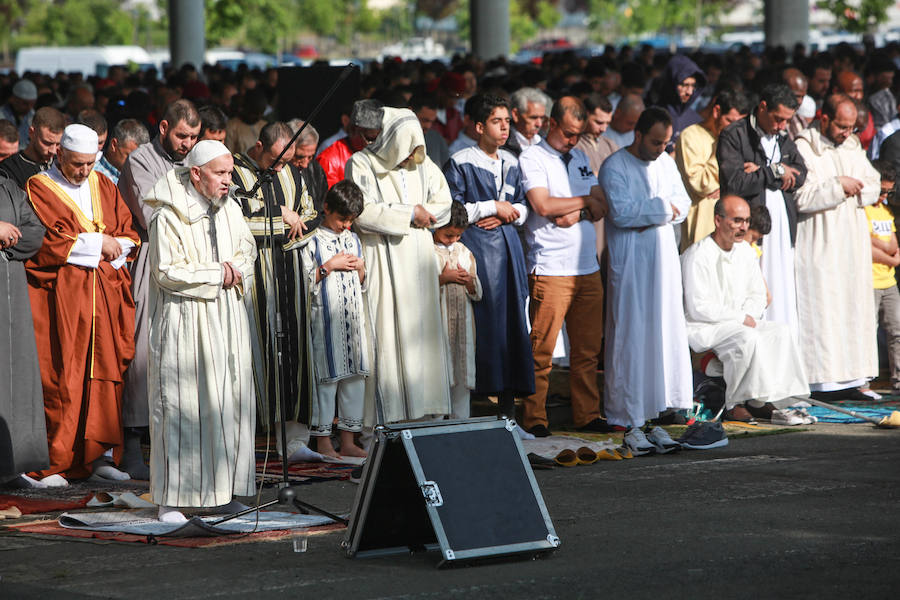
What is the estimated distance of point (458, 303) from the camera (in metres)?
9.25

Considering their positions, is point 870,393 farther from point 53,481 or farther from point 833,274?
point 53,481

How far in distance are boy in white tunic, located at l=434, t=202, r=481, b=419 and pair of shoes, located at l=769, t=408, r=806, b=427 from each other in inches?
88.1

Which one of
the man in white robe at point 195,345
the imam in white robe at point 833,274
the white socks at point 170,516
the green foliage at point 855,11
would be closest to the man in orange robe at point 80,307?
the man in white robe at point 195,345

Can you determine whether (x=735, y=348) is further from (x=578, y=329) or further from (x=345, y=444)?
(x=345, y=444)

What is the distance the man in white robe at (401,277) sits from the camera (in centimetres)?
877

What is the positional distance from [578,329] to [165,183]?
363 centimetres

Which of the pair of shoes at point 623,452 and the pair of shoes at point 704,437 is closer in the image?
the pair of shoes at point 623,452

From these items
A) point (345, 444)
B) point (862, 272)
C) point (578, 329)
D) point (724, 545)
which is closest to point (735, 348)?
point (578, 329)

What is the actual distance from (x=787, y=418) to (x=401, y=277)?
301 cm

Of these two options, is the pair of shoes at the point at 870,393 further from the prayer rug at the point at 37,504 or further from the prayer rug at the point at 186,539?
the prayer rug at the point at 37,504

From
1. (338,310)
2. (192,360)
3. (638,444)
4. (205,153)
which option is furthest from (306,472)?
(205,153)

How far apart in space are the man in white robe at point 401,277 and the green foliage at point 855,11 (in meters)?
24.5

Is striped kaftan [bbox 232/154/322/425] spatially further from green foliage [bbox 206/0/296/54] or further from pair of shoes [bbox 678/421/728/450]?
green foliage [bbox 206/0/296/54]

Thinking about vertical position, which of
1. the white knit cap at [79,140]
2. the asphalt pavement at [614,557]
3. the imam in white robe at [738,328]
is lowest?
the asphalt pavement at [614,557]
